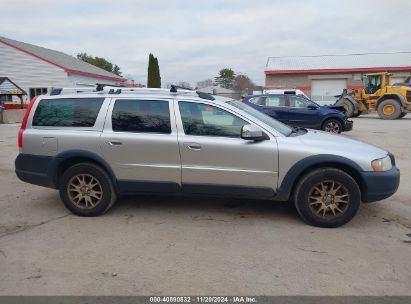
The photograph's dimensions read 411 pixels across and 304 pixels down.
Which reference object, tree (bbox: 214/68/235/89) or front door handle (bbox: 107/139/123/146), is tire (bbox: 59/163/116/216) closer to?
front door handle (bbox: 107/139/123/146)

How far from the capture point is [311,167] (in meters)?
4.59

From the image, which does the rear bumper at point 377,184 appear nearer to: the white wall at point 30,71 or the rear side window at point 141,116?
the rear side window at point 141,116

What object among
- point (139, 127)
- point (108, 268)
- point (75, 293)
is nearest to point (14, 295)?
point (75, 293)

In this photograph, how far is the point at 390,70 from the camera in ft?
114

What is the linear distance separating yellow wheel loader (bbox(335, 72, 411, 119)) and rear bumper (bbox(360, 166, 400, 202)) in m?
18.3

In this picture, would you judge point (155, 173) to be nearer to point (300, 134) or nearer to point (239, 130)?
point (239, 130)

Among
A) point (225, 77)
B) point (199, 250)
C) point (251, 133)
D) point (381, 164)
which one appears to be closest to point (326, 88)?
point (381, 164)

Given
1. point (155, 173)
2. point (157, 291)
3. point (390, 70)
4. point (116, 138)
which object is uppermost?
point (390, 70)

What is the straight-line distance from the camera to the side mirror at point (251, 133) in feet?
14.8

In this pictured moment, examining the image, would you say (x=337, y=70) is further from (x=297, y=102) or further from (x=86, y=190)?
(x=86, y=190)

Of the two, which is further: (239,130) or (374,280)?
Answer: (239,130)

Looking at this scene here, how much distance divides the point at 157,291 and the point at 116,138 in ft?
7.47

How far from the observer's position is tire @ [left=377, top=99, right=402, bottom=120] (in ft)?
72.5

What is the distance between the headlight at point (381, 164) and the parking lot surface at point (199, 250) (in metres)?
0.74
